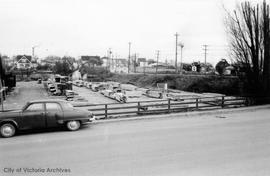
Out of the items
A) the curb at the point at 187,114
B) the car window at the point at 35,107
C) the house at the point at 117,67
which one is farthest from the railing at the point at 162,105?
the house at the point at 117,67

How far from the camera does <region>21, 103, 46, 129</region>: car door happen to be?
412 inches

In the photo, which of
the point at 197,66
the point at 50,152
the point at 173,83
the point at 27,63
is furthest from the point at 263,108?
the point at 27,63

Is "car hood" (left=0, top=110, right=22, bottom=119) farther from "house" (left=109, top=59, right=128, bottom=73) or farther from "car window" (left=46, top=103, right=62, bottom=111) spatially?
"house" (left=109, top=59, right=128, bottom=73)

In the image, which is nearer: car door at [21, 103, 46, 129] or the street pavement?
the street pavement

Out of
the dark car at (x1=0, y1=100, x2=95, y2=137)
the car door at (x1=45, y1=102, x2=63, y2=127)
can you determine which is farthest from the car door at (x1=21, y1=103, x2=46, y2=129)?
the car door at (x1=45, y1=102, x2=63, y2=127)

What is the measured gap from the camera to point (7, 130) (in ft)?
33.5

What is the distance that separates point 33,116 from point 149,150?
16.2ft

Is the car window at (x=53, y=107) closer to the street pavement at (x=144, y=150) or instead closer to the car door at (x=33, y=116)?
the car door at (x=33, y=116)

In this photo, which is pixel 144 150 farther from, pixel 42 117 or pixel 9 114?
pixel 9 114

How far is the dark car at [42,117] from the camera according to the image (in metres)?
10.3

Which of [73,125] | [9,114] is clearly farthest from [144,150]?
[9,114]

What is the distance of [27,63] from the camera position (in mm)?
90438

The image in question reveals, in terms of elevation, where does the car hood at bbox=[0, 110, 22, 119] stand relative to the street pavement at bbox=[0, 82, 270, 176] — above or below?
above

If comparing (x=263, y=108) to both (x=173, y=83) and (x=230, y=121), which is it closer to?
(x=230, y=121)
